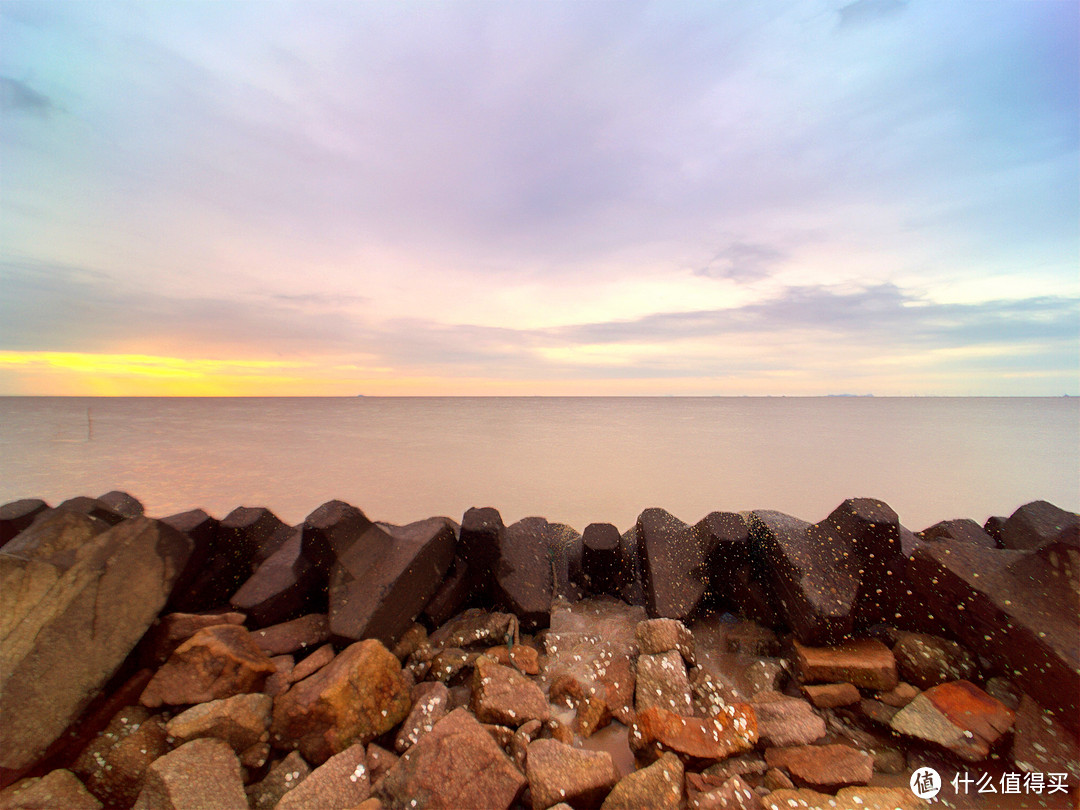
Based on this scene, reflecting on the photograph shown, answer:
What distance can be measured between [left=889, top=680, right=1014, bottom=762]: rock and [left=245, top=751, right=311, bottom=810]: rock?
2.68 metres

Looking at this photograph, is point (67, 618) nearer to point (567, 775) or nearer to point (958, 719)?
point (567, 775)

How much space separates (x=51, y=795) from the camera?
1.87 m

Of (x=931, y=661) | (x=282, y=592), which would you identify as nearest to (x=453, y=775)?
(x=282, y=592)

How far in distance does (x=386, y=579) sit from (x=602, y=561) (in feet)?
5.08

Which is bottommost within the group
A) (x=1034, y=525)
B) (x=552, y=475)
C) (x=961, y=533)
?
(x=552, y=475)

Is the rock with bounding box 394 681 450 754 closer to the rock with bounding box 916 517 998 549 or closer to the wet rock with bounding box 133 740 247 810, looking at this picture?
the wet rock with bounding box 133 740 247 810

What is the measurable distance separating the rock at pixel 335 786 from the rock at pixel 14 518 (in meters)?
3.10

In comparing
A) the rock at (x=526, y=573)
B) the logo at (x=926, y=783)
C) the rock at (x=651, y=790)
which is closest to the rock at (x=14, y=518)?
the rock at (x=526, y=573)

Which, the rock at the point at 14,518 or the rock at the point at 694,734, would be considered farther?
the rock at the point at 14,518

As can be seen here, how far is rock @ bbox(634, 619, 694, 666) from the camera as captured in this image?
8.87ft

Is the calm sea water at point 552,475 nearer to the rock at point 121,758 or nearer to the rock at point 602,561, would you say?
the rock at point 602,561

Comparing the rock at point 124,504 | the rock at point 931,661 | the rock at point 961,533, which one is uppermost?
the rock at point 961,533

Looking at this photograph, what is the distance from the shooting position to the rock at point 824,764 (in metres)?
1.97

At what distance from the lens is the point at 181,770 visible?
192cm
